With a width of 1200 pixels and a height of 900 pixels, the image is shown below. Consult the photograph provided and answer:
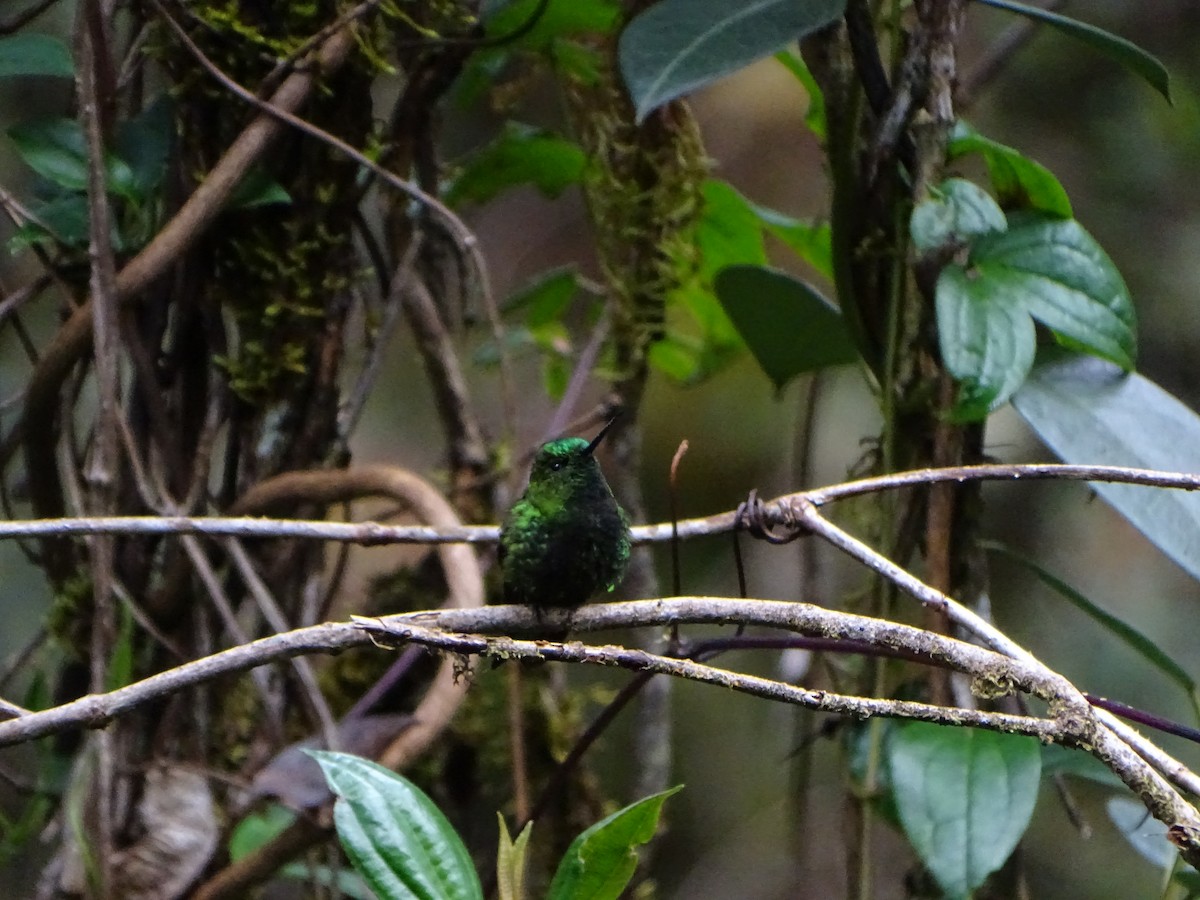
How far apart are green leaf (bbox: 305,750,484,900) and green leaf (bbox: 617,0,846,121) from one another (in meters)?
0.91

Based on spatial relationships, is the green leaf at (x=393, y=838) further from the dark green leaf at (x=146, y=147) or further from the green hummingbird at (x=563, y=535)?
the dark green leaf at (x=146, y=147)

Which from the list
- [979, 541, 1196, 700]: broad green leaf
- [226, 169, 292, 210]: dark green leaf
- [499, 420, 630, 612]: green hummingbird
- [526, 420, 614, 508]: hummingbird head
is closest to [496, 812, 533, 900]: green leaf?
[499, 420, 630, 612]: green hummingbird

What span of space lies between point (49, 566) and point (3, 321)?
0.41 m

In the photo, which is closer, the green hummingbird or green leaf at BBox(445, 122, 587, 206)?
the green hummingbird

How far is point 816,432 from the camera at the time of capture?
401 cm

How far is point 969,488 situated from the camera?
5.75ft

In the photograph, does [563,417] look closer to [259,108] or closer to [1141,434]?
[259,108]

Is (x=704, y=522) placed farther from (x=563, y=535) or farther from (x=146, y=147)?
(x=146, y=147)

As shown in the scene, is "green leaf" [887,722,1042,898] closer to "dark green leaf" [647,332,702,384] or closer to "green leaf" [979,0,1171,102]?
"green leaf" [979,0,1171,102]

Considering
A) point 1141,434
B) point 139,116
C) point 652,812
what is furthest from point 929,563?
point 139,116

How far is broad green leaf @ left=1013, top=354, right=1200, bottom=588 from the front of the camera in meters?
1.63

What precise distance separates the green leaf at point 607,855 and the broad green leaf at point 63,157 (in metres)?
1.23

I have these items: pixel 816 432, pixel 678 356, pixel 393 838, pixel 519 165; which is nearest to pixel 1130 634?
pixel 393 838

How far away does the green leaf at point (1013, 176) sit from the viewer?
1.66 metres
